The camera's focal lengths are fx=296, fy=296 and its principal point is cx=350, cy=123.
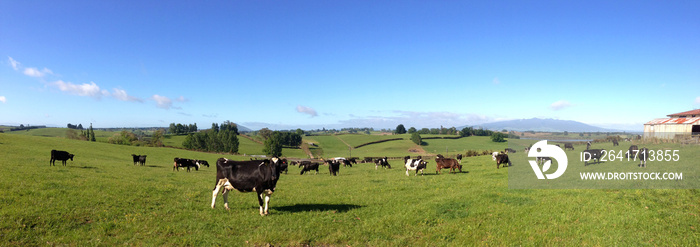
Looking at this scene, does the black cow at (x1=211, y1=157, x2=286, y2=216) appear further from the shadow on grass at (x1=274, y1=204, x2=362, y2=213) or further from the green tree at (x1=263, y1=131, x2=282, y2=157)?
the green tree at (x1=263, y1=131, x2=282, y2=157)

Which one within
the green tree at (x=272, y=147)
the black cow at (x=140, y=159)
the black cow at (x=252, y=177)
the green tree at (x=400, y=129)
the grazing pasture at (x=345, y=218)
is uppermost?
the green tree at (x=400, y=129)

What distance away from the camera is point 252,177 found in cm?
1100

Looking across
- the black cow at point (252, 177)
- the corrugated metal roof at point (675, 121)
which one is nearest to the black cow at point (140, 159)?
the black cow at point (252, 177)

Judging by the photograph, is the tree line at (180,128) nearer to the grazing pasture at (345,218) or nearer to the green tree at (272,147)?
the green tree at (272,147)

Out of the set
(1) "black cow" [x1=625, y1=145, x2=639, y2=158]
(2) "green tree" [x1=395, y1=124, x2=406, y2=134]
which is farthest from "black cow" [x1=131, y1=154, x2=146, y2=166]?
(2) "green tree" [x1=395, y1=124, x2=406, y2=134]

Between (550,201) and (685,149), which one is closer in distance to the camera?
(550,201)

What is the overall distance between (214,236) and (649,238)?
41.0 feet

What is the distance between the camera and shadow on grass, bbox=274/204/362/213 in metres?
11.7

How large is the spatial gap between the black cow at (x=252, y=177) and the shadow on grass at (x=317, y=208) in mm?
1055

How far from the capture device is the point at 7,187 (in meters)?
12.1

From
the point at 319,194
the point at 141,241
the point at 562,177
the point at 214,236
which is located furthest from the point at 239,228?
the point at 562,177

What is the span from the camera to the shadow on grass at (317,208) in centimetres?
1174

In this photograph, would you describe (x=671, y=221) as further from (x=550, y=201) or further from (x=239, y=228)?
(x=239, y=228)

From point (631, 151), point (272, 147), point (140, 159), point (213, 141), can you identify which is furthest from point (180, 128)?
point (631, 151)
